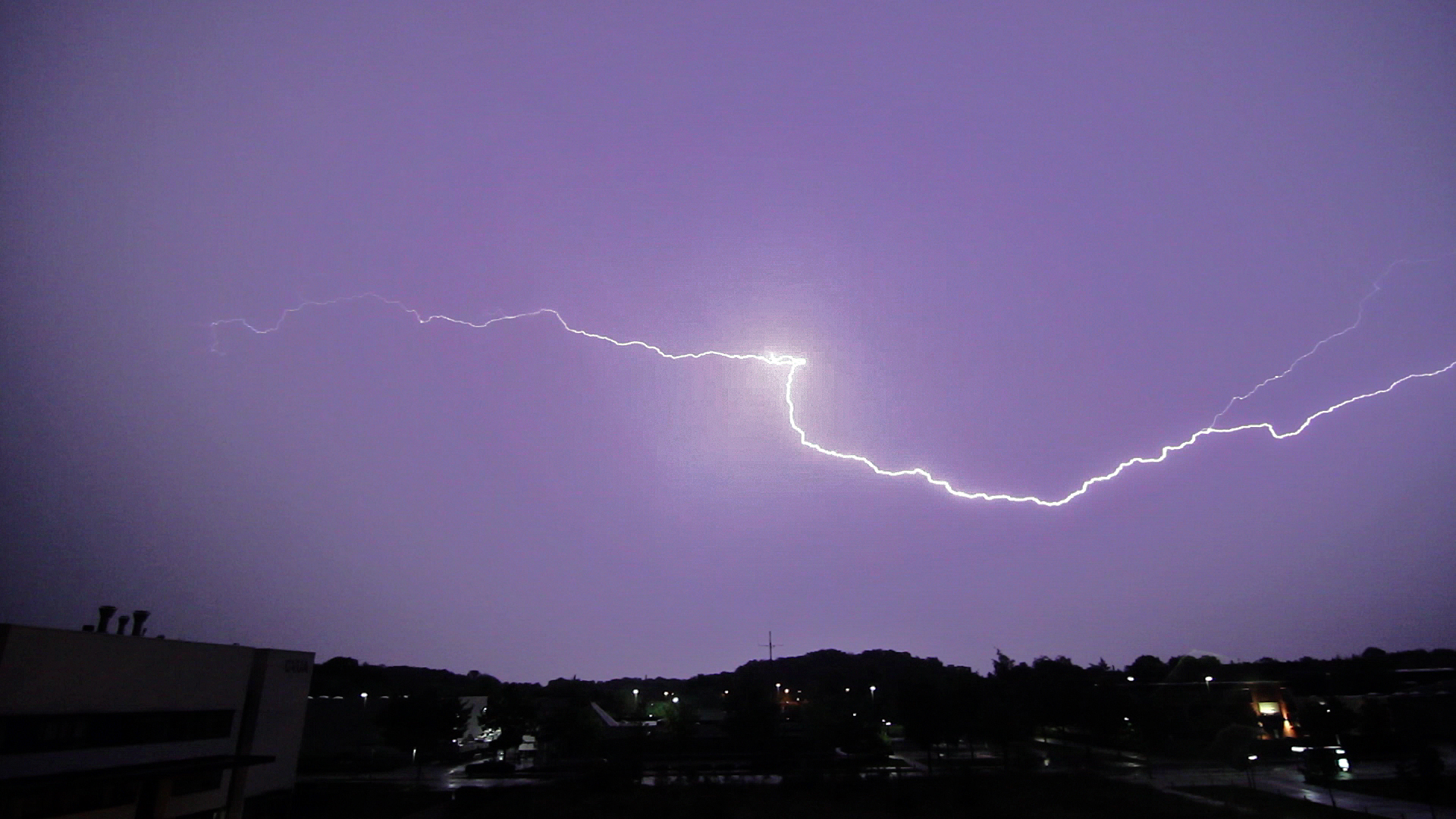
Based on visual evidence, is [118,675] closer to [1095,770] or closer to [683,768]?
[683,768]

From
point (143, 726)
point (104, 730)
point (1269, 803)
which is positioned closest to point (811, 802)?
point (1269, 803)

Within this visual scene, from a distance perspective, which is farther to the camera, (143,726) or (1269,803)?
(1269,803)

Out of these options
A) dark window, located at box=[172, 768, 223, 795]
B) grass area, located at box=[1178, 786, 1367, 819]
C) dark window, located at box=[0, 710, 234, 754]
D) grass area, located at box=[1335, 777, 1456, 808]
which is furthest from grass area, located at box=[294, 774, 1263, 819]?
grass area, located at box=[1335, 777, 1456, 808]

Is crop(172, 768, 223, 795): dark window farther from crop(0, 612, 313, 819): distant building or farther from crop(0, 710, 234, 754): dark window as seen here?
crop(0, 710, 234, 754): dark window

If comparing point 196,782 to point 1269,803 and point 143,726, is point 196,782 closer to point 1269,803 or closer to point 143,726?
point 143,726

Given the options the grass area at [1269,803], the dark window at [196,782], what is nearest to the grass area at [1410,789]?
the grass area at [1269,803]

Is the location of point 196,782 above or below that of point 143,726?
below
